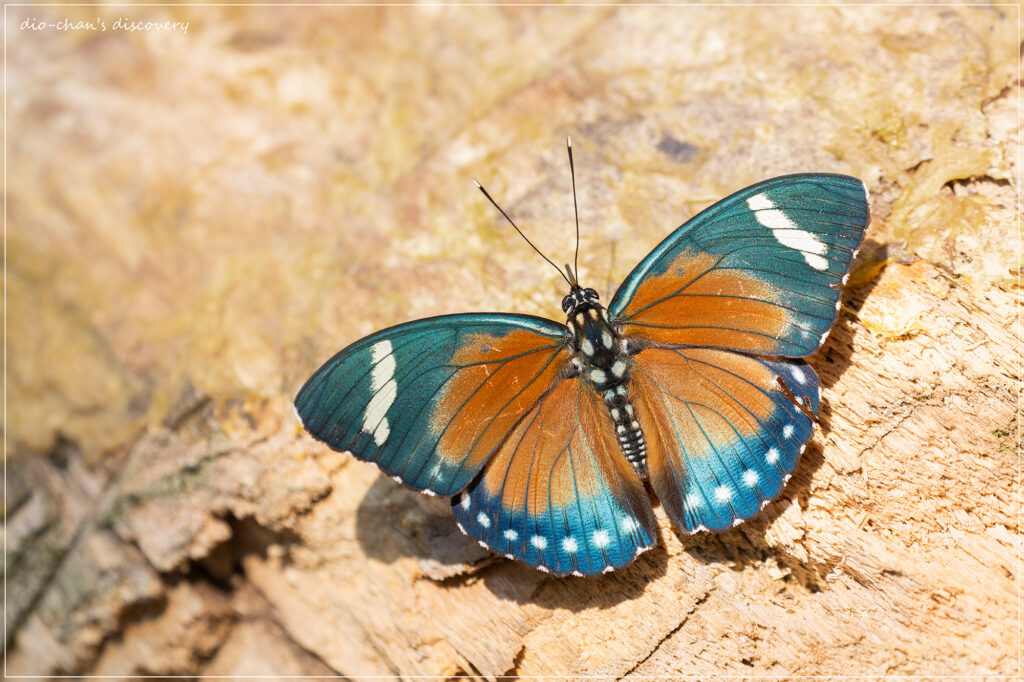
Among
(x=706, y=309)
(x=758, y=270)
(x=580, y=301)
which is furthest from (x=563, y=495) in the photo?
(x=758, y=270)

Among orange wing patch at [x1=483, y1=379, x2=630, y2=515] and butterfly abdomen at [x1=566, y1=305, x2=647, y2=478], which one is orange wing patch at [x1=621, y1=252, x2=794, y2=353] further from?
orange wing patch at [x1=483, y1=379, x2=630, y2=515]

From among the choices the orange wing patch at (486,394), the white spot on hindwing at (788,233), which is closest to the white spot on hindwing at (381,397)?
the orange wing patch at (486,394)

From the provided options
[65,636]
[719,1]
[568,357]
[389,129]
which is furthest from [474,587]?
[719,1]

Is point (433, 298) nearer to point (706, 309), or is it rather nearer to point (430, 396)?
point (430, 396)

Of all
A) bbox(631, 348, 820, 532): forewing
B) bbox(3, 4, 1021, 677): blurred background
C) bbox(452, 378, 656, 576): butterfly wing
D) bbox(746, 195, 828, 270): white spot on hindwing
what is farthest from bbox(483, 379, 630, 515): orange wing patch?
bbox(746, 195, 828, 270): white spot on hindwing

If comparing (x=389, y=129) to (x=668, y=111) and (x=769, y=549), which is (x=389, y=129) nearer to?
(x=668, y=111)
